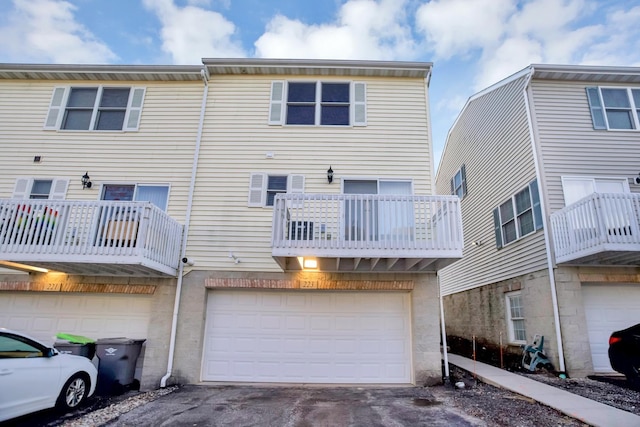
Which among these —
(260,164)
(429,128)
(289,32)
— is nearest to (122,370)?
(260,164)

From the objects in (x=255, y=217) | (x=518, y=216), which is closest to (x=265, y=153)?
(x=255, y=217)

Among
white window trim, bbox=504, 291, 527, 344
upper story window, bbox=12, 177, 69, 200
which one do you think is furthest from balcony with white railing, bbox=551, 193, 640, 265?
upper story window, bbox=12, 177, 69, 200

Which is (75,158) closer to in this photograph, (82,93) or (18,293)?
(82,93)

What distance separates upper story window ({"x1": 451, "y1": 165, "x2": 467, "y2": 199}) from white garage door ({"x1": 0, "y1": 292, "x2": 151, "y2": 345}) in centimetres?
1203

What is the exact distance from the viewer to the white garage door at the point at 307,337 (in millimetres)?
7082

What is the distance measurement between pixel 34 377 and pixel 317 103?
25.4ft

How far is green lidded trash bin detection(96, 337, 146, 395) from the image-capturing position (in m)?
6.43

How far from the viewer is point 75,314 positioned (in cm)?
742

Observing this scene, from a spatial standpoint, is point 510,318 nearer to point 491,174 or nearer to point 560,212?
point 560,212

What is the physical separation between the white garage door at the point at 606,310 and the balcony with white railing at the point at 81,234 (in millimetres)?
9691

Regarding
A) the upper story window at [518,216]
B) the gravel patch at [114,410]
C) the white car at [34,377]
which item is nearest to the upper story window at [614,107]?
the upper story window at [518,216]

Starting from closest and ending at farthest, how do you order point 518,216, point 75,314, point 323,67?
point 75,314
point 323,67
point 518,216

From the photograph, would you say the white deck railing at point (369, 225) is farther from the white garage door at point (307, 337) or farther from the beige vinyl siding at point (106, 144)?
the beige vinyl siding at point (106, 144)

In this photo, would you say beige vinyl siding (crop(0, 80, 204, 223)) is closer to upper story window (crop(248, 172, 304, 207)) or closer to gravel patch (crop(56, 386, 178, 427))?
upper story window (crop(248, 172, 304, 207))
